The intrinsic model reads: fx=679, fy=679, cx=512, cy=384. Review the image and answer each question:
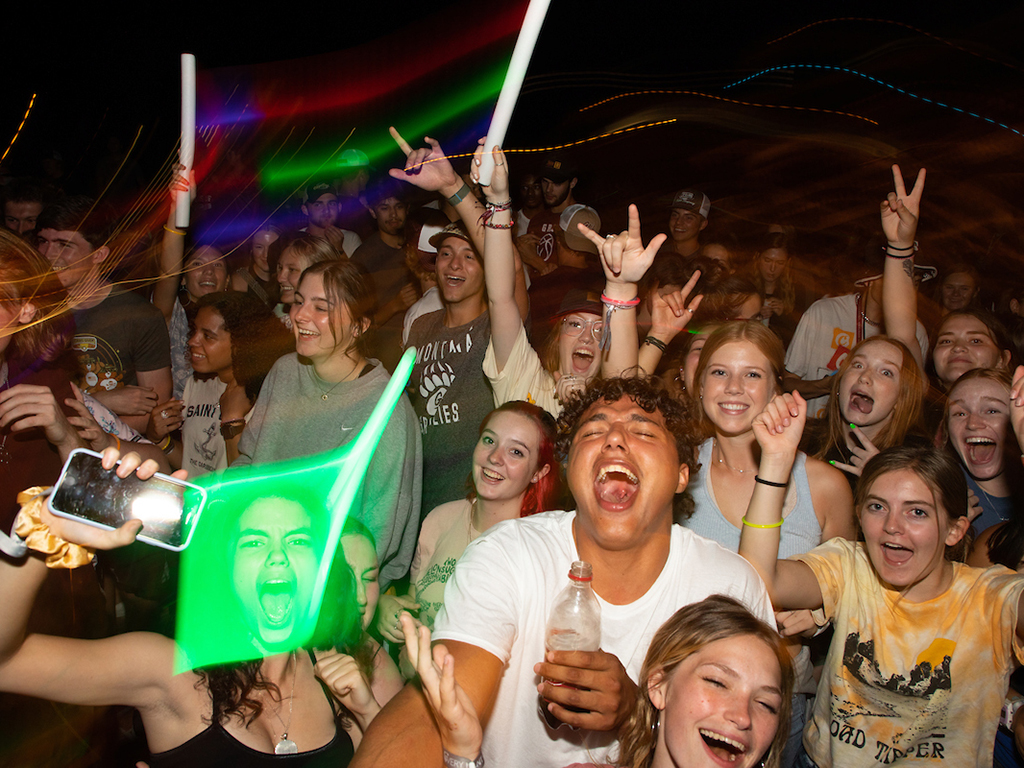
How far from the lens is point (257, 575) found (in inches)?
91.7

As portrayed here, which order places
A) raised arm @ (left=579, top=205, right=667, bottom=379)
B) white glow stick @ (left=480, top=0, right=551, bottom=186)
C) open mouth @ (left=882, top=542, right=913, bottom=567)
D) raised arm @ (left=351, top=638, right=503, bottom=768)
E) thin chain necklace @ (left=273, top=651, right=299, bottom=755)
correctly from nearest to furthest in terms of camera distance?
raised arm @ (left=351, top=638, right=503, bottom=768) → thin chain necklace @ (left=273, top=651, right=299, bottom=755) → open mouth @ (left=882, top=542, right=913, bottom=567) → white glow stick @ (left=480, top=0, right=551, bottom=186) → raised arm @ (left=579, top=205, right=667, bottom=379)

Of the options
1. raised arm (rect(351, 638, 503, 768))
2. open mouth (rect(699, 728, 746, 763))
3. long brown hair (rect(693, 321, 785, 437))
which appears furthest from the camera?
long brown hair (rect(693, 321, 785, 437))

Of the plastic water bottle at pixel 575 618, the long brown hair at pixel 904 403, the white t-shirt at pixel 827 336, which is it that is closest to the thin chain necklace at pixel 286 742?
the plastic water bottle at pixel 575 618

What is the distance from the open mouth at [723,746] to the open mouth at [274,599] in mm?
1395

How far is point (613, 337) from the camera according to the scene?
295 centimetres

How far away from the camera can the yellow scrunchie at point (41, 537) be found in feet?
5.04

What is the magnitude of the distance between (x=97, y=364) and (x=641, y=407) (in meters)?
3.43

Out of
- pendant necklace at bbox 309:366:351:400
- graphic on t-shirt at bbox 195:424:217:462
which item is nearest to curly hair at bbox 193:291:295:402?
graphic on t-shirt at bbox 195:424:217:462

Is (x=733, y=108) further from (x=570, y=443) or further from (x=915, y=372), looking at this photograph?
(x=570, y=443)

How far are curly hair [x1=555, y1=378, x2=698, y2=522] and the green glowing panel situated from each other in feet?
3.24

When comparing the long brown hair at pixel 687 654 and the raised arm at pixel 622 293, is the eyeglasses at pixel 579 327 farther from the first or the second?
the long brown hair at pixel 687 654

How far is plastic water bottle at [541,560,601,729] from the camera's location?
192cm

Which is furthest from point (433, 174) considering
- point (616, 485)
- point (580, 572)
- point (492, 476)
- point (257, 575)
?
point (580, 572)

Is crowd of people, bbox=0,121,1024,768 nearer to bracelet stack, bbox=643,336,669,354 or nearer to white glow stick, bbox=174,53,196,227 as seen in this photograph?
bracelet stack, bbox=643,336,669,354
